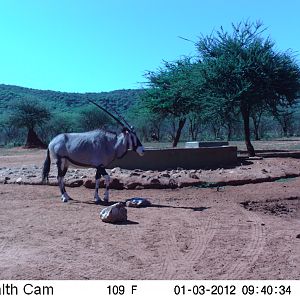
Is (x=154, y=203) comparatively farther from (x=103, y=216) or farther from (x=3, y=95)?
(x=3, y=95)

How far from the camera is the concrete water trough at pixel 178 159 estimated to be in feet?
55.3

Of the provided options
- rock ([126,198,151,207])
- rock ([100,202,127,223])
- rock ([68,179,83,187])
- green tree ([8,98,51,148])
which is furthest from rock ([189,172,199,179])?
green tree ([8,98,51,148])

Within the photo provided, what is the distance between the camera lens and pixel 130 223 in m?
9.38

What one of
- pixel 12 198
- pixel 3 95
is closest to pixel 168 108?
pixel 12 198

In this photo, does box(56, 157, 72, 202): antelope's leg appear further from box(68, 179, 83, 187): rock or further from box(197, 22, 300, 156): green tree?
box(197, 22, 300, 156): green tree

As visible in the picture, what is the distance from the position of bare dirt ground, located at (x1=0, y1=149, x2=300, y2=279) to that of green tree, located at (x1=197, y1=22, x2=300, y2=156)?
9.95 metres

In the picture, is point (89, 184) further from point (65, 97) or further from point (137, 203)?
point (65, 97)

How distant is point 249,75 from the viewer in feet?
75.8

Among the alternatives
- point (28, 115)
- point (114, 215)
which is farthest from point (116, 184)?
point (28, 115)

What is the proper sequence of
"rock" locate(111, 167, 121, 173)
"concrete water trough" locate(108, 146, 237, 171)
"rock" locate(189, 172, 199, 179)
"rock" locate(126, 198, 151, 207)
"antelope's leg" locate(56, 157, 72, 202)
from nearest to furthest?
1. "rock" locate(126, 198, 151, 207)
2. "antelope's leg" locate(56, 157, 72, 202)
3. "rock" locate(189, 172, 199, 179)
4. "rock" locate(111, 167, 121, 173)
5. "concrete water trough" locate(108, 146, 237, 171)

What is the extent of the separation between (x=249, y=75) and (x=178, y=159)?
750 cm

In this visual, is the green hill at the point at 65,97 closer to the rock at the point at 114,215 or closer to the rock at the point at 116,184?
the rock at the point at 116,184

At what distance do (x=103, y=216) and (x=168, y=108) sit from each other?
20.1 m

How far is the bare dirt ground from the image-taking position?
21.1 feet
